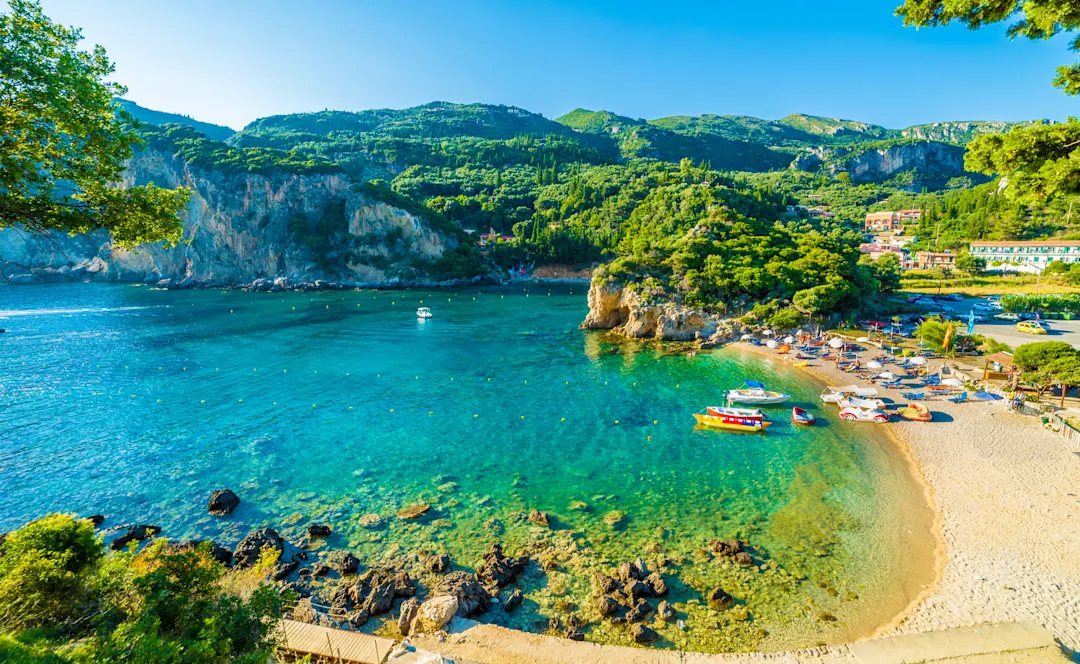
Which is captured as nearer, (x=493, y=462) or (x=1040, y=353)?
(x=493, y=462)

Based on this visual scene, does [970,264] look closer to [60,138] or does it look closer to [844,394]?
[844,394]

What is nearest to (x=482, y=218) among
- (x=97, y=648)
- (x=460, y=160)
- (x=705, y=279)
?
(x=460, y=160)

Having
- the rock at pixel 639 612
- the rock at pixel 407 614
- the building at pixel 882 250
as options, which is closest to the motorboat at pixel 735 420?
the rock at pixel 639 612

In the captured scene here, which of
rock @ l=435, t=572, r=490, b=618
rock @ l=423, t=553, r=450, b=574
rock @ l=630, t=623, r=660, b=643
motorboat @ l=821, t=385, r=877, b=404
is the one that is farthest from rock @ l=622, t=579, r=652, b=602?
motorboat @ l=821, t=385, r=877, b=404

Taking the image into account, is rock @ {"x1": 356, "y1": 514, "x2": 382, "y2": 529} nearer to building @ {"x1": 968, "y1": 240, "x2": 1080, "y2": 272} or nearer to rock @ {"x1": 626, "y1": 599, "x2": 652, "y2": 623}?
rock @ {"x1": 626, "y1": 599, "x2": 652, "y2": 623}

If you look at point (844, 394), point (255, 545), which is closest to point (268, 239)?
point (255, 545)

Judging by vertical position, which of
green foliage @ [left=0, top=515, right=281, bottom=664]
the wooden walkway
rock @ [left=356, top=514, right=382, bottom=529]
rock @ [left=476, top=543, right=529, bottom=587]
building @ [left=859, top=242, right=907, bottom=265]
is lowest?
rock @ [left=356, top=514, right=382, bottom=529]

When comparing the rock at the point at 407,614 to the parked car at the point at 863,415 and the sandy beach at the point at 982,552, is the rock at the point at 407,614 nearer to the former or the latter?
the sandy beach at the point at 982,552
